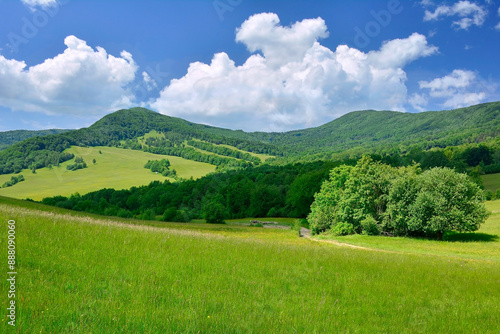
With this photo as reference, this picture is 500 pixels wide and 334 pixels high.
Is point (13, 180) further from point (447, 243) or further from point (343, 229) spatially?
point (447, 243)

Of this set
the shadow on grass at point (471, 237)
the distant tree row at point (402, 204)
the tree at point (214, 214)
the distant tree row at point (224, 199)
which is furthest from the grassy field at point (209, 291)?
the distant tree row at point (224, 199)

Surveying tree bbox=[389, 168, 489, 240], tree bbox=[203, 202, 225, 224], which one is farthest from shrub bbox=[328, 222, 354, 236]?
tree bbox=[203, 202, 225, 224]

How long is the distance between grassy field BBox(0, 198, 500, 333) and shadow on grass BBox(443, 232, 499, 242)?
1308 inches

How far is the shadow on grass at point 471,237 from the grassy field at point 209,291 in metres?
33.2

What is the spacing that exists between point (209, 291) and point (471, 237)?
44.1m

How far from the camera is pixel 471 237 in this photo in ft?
121

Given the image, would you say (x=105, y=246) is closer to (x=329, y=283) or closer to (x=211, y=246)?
(x=211, y=246)

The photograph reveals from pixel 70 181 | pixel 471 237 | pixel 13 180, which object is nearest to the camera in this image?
pixel 471 237

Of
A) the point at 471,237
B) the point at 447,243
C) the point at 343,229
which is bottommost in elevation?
the point at 447,243

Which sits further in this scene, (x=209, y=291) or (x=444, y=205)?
(x=444, y=205)

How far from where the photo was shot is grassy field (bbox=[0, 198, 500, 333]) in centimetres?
458

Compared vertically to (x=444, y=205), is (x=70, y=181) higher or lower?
higher

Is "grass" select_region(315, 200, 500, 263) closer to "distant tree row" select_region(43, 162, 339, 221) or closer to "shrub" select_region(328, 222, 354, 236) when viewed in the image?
"shrub" select_region(328, 222, 354, 236)

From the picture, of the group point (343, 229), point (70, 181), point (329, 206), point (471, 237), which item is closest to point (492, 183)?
point (471, 237)
